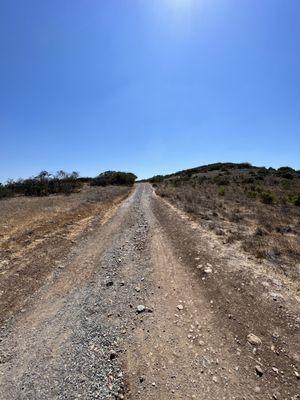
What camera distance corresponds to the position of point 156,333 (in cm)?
581

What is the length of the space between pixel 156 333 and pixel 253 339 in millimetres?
1964

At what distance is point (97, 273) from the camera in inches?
361

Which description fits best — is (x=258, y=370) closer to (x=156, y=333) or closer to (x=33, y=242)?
(x=156, y=333)

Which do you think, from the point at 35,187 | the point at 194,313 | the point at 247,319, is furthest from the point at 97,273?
the point at 35,187

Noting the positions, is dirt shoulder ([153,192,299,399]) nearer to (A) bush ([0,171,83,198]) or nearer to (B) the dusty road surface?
(B) the dusty road surface

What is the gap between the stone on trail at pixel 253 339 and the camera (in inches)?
216

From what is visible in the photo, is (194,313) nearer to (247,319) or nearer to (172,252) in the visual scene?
(247,319)

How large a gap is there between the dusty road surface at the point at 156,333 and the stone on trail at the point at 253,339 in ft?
0.09

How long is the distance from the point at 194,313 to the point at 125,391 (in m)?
2.56

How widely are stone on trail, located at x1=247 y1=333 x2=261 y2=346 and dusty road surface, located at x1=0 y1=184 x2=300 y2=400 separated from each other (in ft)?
0.09

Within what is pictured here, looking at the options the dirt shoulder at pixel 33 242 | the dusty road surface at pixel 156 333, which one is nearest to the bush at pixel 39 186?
the dirt shoulder at pixel 33 242

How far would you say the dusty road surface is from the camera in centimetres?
455

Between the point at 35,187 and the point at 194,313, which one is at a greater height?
the point at 35,187

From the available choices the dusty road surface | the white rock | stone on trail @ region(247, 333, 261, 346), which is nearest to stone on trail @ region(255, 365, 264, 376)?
the dusty road surface
